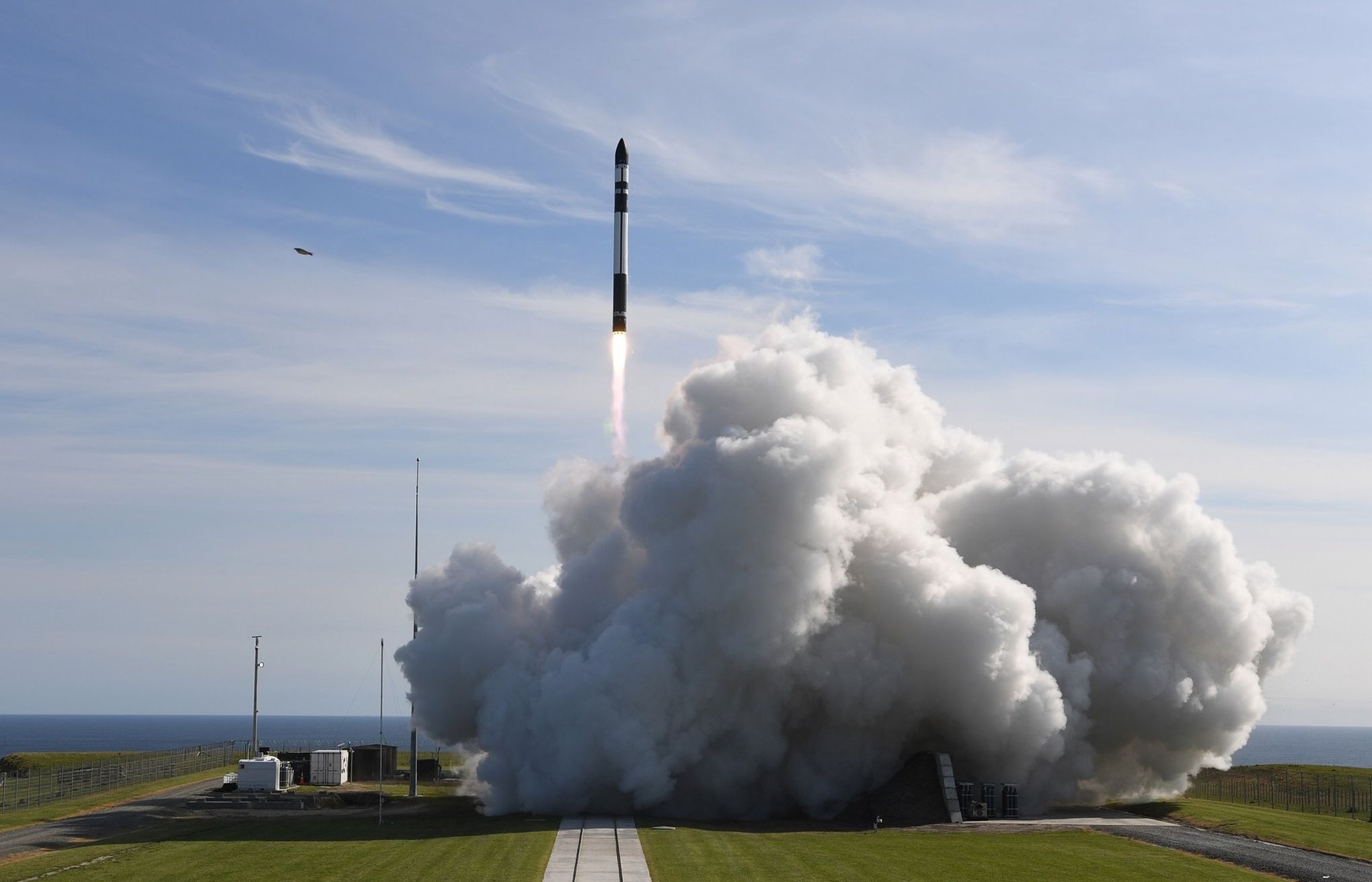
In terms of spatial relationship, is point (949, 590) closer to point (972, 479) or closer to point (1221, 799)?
point (972, 479)

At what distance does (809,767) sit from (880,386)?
70.5ft

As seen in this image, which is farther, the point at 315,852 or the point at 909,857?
the point at 315,852

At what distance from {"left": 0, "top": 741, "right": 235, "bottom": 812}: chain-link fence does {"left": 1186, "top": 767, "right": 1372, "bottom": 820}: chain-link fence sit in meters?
56.8

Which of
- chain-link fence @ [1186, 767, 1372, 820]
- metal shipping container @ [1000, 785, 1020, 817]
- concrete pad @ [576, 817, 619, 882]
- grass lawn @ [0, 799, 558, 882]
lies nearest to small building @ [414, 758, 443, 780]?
grass lawn @ [0, 799, 558, 882]

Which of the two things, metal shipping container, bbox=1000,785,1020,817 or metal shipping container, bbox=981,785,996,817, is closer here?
metal shipping container, bbox=1000,785,1020,817

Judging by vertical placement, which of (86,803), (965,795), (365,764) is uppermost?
(965,795)

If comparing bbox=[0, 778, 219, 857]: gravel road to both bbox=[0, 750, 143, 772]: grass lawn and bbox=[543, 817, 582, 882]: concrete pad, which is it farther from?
bbox=[0, 750, 143, 772]: grass lawn

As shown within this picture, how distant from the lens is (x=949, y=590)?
57531 mm

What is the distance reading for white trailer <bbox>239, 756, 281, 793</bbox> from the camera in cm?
6231

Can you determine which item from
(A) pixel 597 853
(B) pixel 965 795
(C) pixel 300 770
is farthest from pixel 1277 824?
(C) pixel 300 770

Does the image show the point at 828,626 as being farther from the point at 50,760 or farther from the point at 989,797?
the point at 50,760

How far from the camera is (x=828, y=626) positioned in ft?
190

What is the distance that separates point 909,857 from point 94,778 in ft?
171

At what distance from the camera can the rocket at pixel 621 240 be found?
6681cm
